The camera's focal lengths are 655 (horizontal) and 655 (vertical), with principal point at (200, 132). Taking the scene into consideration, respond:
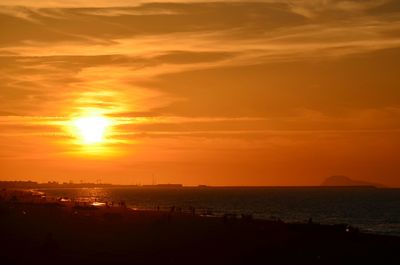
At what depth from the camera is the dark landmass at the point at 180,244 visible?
41.8 m

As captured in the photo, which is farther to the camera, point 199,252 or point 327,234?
point 327,234

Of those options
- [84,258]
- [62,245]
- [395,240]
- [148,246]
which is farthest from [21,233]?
[395,240]

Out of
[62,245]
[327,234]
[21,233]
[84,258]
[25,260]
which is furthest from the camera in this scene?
[327,234]

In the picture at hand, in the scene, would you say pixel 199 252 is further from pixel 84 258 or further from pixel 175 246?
pixel 84 258

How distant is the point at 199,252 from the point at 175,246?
4005mm

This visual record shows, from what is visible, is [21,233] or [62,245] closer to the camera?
[62,245]

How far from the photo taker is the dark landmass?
137 ft

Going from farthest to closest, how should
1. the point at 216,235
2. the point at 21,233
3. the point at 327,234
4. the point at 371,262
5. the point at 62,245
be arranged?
the point at 327,234, the point at 216,235, the point at 21,233, the point at 62,245, the point at 371,262

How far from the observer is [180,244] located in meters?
51.2

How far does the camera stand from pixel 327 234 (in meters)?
65.1

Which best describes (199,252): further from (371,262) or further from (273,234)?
(273,234)

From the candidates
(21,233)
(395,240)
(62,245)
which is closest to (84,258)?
(62,245)

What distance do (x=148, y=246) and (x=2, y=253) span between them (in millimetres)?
12165

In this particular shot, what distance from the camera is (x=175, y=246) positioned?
163 feet
